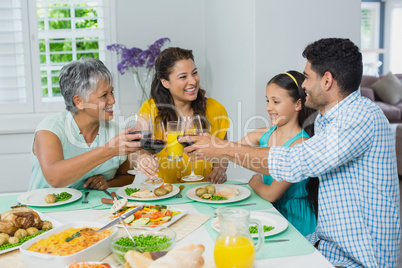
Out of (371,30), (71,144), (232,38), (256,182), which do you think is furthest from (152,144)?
(371,30)

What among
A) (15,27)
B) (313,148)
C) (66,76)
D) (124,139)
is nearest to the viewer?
(313,148)

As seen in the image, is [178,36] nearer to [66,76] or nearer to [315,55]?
[66,76]

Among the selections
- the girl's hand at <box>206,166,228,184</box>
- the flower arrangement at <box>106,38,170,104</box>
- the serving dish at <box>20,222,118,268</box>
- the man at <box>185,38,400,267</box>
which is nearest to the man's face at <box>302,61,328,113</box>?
the man at <box>185,38,400,267</box>

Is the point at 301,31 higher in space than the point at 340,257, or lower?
higher

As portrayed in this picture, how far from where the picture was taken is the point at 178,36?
4.13m

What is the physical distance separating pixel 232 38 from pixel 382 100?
6.04 metres

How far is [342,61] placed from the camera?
64.0 inches

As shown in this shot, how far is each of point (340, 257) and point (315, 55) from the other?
0.75 meters

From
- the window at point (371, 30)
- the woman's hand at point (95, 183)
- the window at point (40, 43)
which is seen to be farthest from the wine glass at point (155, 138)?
the window at point (371, 30)

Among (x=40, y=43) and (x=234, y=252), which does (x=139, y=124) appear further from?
(x=40, y=43)

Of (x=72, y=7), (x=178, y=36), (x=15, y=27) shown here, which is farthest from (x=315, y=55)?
(x=15, y=27)

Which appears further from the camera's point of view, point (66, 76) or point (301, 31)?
point (301, 31)

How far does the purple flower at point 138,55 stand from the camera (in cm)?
379

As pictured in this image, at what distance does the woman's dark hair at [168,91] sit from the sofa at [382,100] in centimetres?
587
